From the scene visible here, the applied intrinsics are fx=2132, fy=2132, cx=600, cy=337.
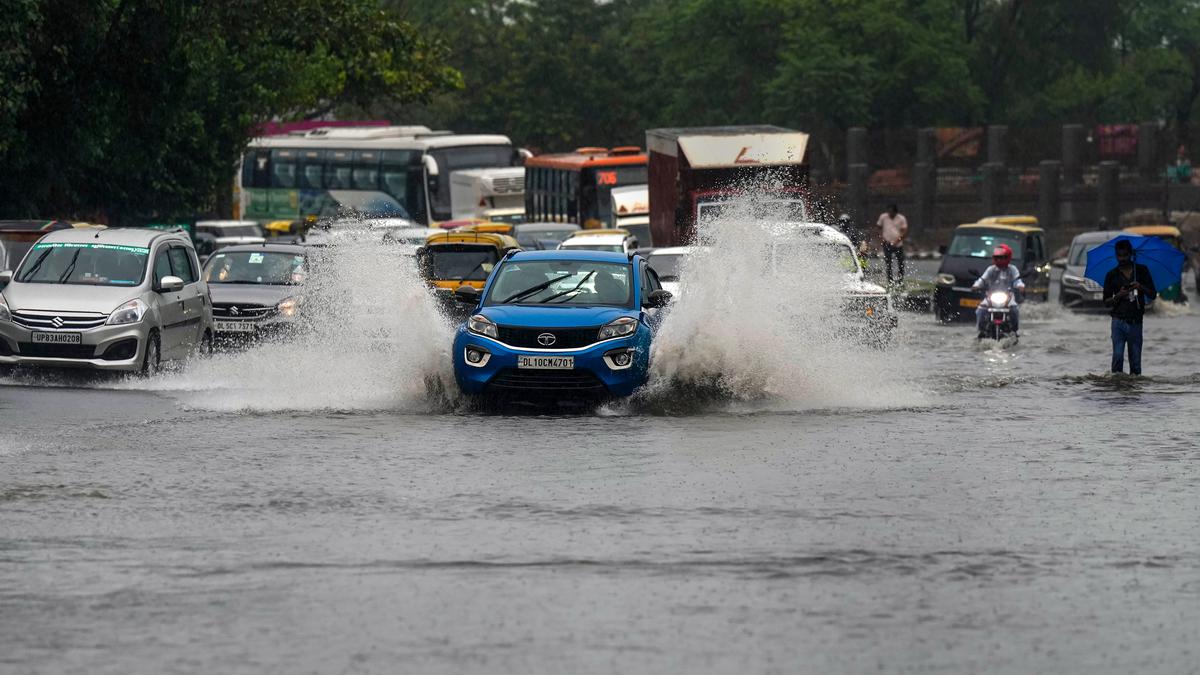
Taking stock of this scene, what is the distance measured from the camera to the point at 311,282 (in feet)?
81.8

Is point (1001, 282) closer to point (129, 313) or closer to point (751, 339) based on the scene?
point (751, 339)

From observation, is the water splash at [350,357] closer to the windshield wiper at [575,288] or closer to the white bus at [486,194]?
the windshield wiper at [575,288]

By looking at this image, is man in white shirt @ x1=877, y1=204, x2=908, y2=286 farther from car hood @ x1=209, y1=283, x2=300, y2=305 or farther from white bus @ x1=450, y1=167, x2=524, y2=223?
white bus @ x1=450, y1=167, x2=524, y2=223

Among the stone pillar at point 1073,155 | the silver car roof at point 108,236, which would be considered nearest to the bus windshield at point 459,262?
the silver car roof at point 108,236

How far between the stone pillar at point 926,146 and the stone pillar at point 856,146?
2.12 m

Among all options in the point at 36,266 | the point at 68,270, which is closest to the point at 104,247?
the point at 68,270

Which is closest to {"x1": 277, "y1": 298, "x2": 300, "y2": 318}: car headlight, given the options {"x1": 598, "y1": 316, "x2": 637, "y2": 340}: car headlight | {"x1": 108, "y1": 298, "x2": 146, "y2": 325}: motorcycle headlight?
{"x1": 108, "y1": 298, "x2": 146, "y2": 325}: motorcycle headlight

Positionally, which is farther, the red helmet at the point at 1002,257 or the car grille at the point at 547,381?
the red helmet at the point at 1002,257

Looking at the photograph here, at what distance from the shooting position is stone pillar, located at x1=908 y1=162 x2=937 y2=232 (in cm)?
7994

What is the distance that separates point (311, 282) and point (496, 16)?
3062 inches

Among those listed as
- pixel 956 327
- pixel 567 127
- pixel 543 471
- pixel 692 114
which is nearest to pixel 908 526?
pixel 543 471

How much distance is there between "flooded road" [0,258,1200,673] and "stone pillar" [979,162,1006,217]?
60297 mm

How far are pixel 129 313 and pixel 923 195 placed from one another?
61.7 metres

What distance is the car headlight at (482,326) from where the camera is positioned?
18.1m
